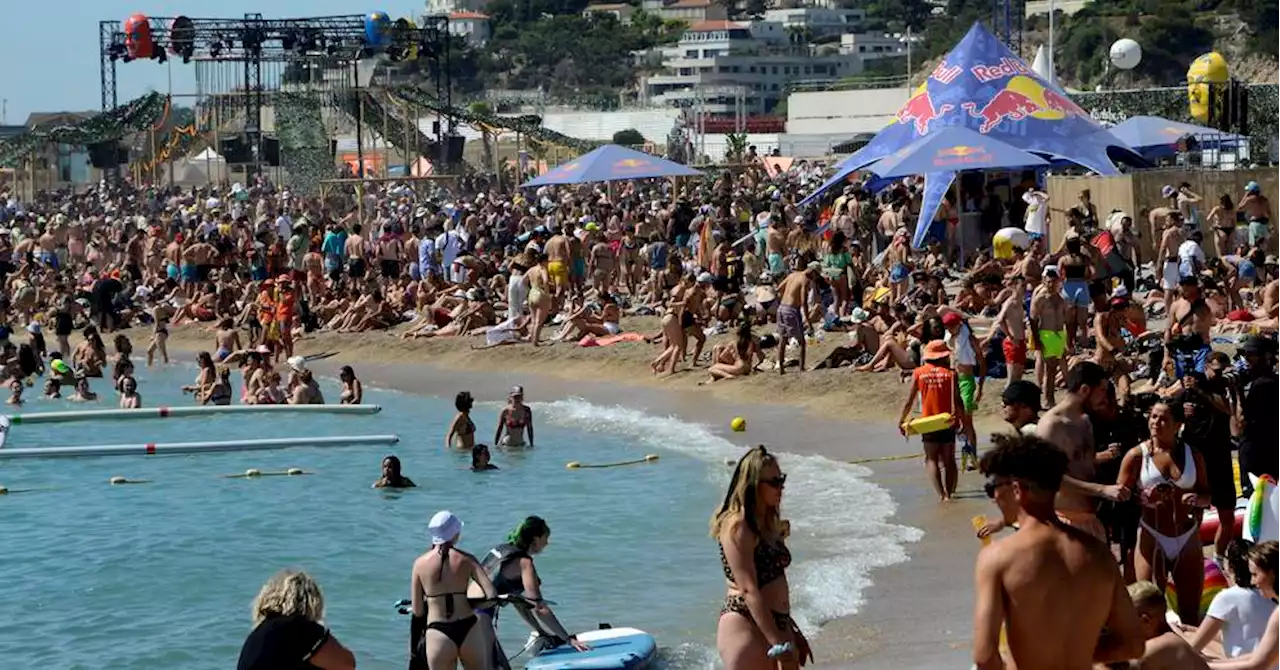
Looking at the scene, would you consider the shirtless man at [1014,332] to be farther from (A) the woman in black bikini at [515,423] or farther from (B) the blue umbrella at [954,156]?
(B) the blue umbrella at [954,156]

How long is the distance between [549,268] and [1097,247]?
7396mm

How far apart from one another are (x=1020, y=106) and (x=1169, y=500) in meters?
16.1

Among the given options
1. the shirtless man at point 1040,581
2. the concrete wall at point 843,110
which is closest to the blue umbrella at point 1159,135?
the shirtless man at point 1040,581

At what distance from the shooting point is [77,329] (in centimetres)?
2819

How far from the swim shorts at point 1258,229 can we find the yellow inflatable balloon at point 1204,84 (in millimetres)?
10240

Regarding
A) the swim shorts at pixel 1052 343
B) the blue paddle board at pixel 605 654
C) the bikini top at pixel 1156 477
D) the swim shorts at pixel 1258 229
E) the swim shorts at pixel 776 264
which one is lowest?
the blue paddle board at pixel 605 654

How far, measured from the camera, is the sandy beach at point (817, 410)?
32.8 feet

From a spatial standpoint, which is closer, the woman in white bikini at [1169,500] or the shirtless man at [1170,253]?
the woman in white bikini at [1169,500]

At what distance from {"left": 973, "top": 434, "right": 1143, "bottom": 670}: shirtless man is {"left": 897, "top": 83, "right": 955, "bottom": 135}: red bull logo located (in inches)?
753

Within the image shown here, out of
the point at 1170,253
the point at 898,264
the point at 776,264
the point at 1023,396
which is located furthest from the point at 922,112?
the point at 1023,396

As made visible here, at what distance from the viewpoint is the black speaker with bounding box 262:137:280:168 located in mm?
49000

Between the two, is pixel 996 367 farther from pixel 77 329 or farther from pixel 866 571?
pixel 77 329

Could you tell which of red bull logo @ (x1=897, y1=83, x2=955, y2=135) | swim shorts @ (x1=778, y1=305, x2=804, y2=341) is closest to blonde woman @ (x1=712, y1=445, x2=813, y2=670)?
swim shorts @ (x1=778, y1=305, x2=804, y2=341)

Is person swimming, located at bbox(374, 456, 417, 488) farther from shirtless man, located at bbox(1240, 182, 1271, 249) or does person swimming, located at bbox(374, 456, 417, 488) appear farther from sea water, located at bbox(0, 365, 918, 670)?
shirtless man, located at bbox(1240, 182, 1271, 249)
